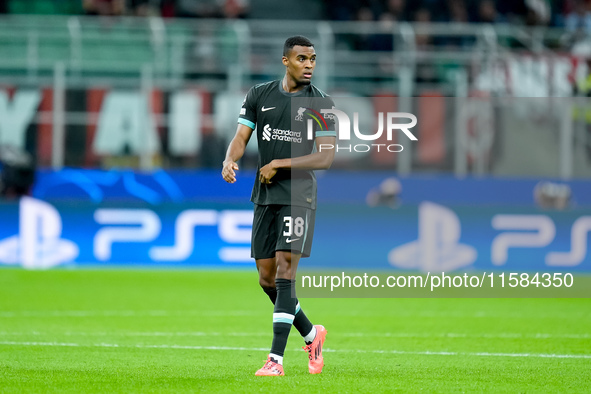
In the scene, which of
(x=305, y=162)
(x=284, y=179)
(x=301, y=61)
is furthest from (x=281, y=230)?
(x=301, y=61)

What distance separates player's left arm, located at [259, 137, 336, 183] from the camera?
6.48 meters

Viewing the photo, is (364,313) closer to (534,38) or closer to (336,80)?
(336,80)

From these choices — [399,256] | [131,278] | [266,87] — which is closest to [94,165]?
[131,278]

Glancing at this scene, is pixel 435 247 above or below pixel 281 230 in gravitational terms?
below

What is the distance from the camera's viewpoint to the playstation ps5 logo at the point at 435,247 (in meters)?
14.6

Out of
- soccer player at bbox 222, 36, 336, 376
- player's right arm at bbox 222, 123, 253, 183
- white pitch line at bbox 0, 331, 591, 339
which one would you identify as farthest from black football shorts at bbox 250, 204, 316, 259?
white pitch line at bbox 0, 331, 591, 339

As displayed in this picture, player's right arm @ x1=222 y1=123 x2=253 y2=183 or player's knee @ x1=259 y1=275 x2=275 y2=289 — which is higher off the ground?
player's right arm @ x1=222 y1=123 x2=253 y2=183

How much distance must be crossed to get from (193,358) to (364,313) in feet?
13.3

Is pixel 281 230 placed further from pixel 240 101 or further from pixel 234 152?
pixel 240 101

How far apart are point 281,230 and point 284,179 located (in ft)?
1.17

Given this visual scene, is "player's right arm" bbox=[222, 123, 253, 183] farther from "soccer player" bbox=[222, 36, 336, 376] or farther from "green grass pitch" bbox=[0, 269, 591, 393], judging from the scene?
"green grass pitch" bbox=[0, 269, 591, 393]

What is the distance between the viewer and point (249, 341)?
853 centimetres

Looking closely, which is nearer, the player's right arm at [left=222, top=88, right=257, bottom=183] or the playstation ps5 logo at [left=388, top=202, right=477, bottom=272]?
the player's right arm at [left=222, top=88, right=257, bottom=183]

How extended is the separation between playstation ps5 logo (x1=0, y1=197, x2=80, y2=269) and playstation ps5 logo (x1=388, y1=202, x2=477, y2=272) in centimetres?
496
